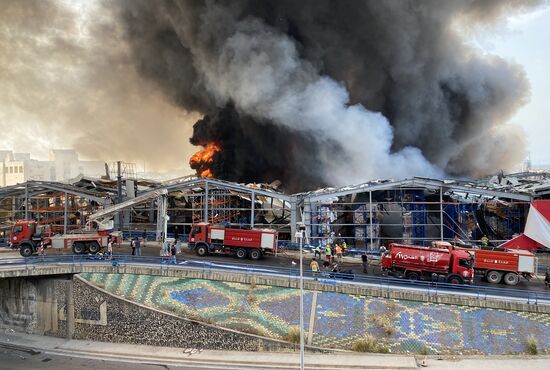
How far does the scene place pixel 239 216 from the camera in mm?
45250

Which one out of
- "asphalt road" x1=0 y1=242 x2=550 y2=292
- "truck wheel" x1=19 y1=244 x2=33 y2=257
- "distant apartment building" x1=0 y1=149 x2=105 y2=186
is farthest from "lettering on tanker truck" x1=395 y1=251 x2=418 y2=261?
"distant apartment building" x1=0 y1=149 x2=105 y2=186

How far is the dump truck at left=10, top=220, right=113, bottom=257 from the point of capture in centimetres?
3312

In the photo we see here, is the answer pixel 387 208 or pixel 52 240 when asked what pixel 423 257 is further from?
pixel 52 240

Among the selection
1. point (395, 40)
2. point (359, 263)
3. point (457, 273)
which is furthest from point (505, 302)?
point (395, 40)

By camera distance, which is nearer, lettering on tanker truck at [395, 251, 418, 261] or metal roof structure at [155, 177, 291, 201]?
lettering on tanker truck at [395, 251, 418, 261]

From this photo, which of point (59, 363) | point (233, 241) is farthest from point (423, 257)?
point (59, 363)

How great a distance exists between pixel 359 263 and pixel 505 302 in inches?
419

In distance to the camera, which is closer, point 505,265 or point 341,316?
point 341,316

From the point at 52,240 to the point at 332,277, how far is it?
1923cm

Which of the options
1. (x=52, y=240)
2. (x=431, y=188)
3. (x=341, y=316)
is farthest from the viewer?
(x=431, y=188)

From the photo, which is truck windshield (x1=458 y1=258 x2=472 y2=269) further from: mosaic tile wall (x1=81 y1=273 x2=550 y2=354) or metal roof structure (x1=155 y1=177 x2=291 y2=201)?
metal roof structure (x1=155 y1=177 x2=291 y2=201)

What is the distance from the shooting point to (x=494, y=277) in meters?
27.4

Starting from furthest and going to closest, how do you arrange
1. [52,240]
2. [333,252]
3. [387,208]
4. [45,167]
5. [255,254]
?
[45,167]
[387,208]
[333,252]
[52,240]
[255,254]

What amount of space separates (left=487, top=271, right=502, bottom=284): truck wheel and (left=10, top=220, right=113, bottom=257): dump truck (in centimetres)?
2452
